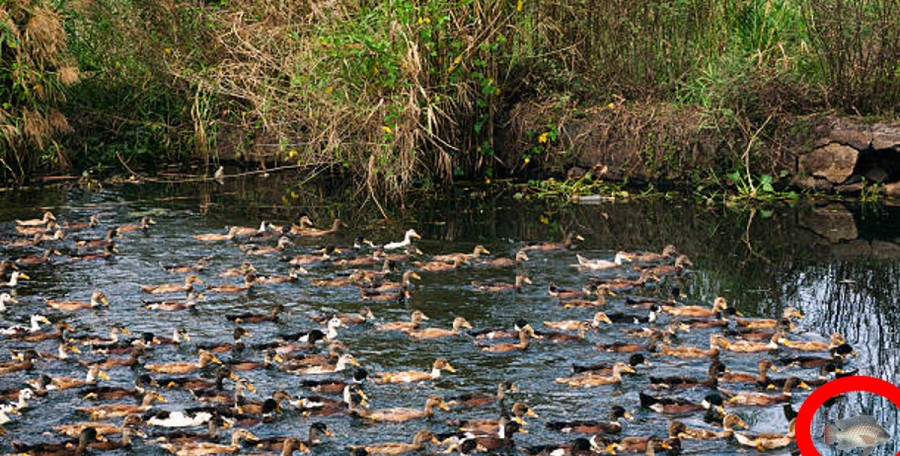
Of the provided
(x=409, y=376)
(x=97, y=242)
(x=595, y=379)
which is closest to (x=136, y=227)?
(x=97, y=242)

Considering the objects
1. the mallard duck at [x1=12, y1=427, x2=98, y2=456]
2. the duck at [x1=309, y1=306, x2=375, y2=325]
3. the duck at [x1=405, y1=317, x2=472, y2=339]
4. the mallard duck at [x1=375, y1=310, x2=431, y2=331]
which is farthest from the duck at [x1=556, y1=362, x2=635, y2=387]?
the mallard duck at [x1=12, y1=427, x2=98, y2=456]

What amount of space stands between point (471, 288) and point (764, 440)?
17.4 feet

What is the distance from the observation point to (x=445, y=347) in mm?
11992

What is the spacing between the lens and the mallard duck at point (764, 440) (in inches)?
369

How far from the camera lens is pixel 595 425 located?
31.4ft

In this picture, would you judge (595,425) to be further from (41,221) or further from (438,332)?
(41,221)

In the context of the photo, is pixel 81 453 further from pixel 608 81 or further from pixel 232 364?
pixel 608 81

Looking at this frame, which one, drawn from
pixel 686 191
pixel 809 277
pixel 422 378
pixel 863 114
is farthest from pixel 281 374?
pixel 863 114

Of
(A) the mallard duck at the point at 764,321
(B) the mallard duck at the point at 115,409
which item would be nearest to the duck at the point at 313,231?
(A) the mallard duck at the point at 764,321

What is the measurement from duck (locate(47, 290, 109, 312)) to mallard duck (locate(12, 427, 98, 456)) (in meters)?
4.03

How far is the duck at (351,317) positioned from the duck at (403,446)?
130 inches

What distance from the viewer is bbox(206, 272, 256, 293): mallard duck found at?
14.0 metres

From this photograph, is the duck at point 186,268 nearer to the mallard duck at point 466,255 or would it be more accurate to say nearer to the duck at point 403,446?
the mallard duck at point 466,255

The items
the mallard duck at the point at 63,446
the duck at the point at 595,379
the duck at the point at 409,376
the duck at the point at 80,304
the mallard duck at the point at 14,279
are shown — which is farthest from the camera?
the mallard duck at the point at 14,279
